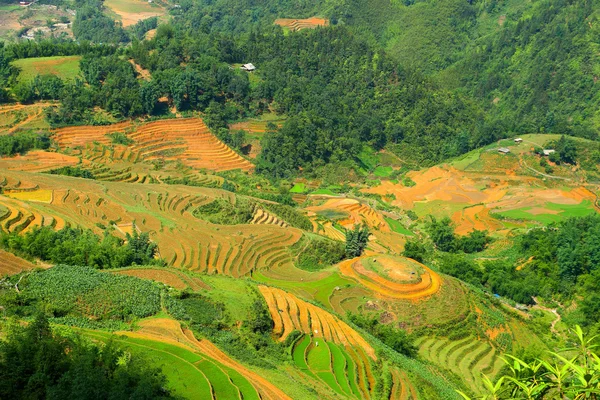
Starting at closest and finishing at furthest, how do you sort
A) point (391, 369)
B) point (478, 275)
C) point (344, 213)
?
point (391, 369) < point (478, 275) < point (344, 213)

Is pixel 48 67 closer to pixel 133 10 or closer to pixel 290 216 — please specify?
pixel 290 216

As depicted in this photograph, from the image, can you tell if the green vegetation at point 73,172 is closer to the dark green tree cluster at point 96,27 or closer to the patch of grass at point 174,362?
the patch of grass at point 174,362

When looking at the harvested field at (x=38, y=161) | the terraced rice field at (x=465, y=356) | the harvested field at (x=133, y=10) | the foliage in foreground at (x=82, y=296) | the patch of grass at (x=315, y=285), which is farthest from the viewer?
the harvested field at (x=133, y=10)

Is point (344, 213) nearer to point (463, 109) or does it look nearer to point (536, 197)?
point (536, 197)

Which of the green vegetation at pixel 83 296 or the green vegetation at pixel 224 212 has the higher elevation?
the green vegetation at pixel 83 296

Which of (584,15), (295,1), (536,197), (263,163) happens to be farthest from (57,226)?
(295,1)

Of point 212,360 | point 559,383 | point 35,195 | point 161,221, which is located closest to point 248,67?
point 161,221

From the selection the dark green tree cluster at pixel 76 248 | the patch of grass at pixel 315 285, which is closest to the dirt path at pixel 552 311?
the patch of grass at pixel 315 285

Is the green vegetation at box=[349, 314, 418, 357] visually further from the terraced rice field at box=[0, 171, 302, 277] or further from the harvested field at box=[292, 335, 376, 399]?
the terraced rice field at box=[0, 171, 302, 277]
